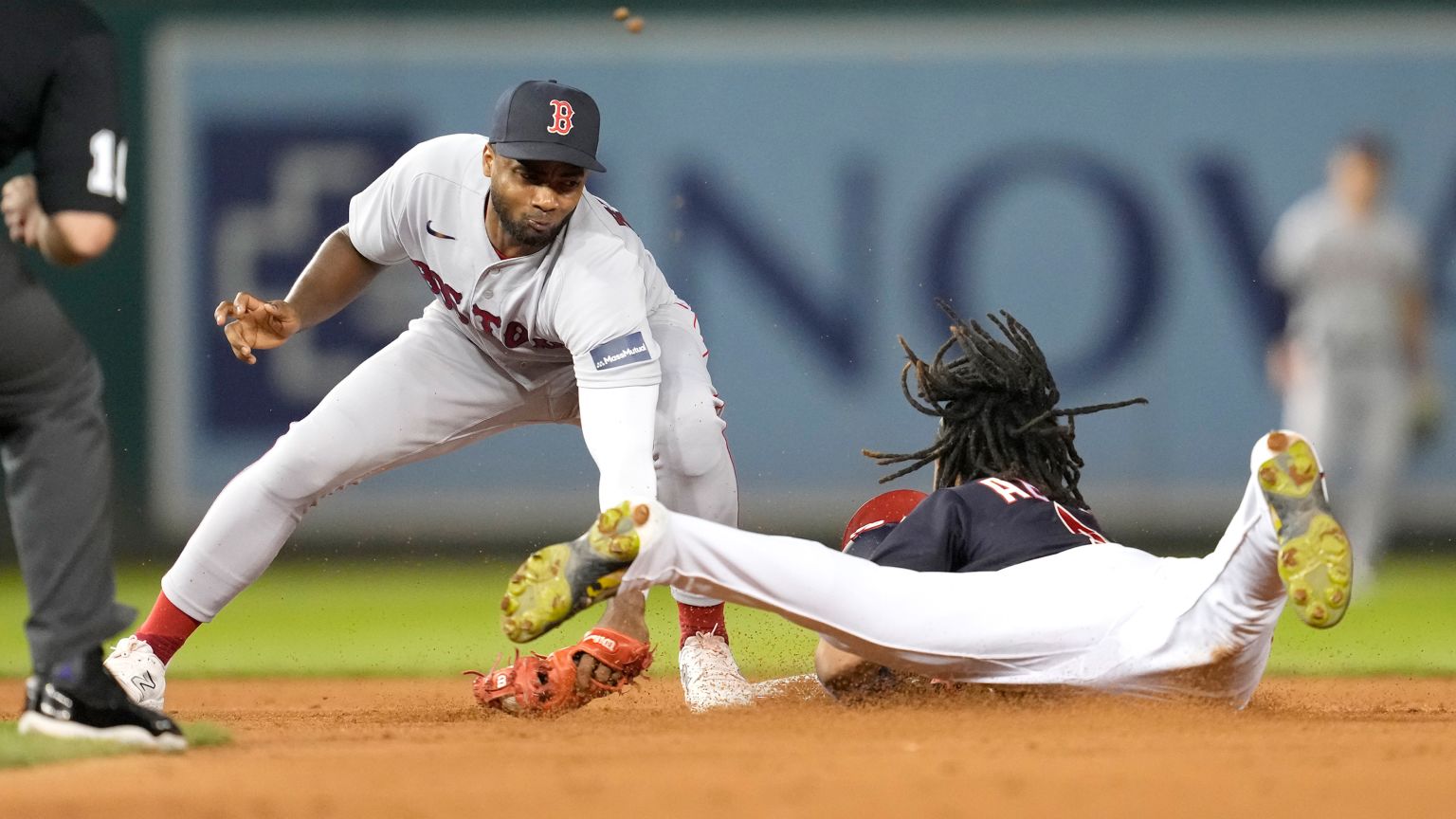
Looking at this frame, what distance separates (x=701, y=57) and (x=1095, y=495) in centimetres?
344

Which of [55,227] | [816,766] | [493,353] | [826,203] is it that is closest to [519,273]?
[493,353]

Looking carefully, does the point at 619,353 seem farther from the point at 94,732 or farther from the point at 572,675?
the point at 94,732

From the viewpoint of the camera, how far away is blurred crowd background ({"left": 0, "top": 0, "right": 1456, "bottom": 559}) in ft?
33.9

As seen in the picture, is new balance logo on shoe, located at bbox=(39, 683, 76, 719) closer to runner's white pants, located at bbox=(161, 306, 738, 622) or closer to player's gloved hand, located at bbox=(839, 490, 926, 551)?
runner's white pants, located at bbox=(161, 306, 738, 622)

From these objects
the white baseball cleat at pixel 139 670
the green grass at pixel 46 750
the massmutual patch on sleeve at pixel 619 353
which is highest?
the massmutual patch on sleeve at pixel 619 353

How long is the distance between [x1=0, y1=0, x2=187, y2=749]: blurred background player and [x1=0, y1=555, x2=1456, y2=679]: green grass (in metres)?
2.87

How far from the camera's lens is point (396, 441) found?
483 centimetres

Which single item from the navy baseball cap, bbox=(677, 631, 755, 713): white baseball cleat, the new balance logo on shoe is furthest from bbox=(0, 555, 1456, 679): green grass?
the new balance logo on shoe

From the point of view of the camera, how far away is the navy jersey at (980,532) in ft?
14.0

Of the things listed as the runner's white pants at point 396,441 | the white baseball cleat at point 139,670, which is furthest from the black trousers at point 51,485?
the runner's white pants at point 396,441

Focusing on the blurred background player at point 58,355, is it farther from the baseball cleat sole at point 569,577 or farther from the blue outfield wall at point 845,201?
the blue outfield wall at point 845,201

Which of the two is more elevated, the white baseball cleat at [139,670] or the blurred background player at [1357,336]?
the blurred background player at [1357,336]

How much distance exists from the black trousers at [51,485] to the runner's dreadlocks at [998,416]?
2.18m

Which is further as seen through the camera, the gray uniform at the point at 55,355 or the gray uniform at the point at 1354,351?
the gray uniform at the point at 1354,351
